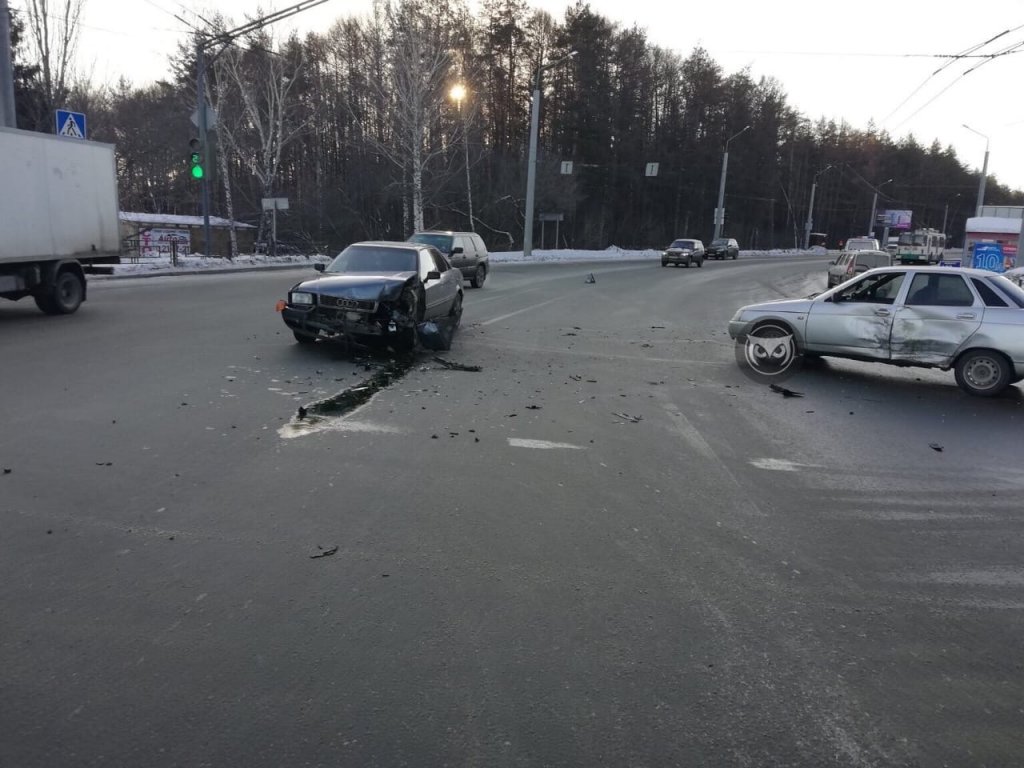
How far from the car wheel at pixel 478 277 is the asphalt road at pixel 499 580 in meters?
15.8

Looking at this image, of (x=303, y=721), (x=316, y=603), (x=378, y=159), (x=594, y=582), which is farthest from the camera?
(x=378, y=159)

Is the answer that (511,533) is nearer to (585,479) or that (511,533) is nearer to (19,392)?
(585,479)

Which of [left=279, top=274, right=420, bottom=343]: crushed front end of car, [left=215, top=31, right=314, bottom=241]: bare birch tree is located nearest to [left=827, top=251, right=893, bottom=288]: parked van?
[left=279, top=274, right=420, bottom=343]: crushed front end of car

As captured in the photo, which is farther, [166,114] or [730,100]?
[730,100]

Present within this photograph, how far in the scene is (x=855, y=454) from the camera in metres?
6.64

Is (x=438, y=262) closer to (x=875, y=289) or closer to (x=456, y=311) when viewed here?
(x=456, y=311)

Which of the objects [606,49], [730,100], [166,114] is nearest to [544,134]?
[606,49]

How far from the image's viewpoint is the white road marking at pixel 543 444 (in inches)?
256

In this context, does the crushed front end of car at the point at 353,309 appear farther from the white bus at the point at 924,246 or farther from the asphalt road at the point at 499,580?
the white bus at the point at 924,246

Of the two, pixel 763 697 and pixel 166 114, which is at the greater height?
pixel 166 114

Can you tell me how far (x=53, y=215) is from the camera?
13.8 meters

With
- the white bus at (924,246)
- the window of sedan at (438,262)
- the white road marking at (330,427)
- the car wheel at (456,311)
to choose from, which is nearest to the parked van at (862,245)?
the white bus at (924,246)

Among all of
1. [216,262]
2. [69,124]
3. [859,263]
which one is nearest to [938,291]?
[859,263]

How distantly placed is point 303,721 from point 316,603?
2.98 feet
